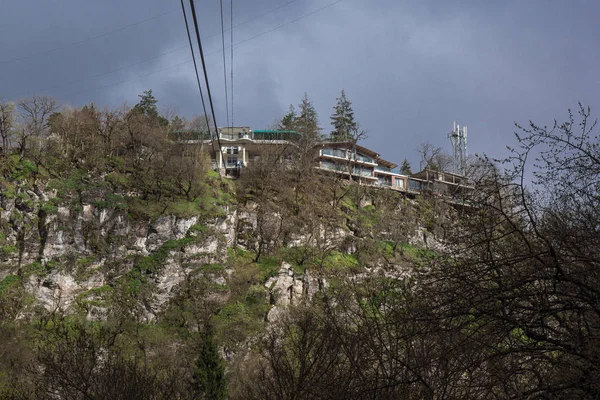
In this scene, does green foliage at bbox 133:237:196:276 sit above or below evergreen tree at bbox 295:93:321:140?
below

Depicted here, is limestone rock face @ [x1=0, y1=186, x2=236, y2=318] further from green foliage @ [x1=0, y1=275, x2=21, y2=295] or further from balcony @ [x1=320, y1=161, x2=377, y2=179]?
balcony @ [x1=320, y1=161, x2=377, y2=179]

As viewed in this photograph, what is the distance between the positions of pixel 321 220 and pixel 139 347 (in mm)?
17847

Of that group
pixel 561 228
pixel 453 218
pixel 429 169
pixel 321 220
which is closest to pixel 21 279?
pixel 321 220

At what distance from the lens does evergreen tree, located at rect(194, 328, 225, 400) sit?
895 inches

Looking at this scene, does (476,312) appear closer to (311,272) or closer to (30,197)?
(311,272)

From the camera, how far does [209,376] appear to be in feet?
76.1

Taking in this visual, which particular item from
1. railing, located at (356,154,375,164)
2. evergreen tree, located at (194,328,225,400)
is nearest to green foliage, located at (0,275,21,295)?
evergreen tree, located at (194,328,225,400)

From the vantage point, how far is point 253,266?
36.5 m

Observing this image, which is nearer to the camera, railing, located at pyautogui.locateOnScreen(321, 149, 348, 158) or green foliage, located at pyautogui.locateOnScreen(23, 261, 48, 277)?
green foliage, located at pyautogui.locateOnScreen(23, 261, 48, 277)

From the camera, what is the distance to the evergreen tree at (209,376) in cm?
2273

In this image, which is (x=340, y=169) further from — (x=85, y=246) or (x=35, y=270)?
(x=35, y=270)

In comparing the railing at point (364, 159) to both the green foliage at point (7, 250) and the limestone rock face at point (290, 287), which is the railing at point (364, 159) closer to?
the limestone rock face at point (290, 287)

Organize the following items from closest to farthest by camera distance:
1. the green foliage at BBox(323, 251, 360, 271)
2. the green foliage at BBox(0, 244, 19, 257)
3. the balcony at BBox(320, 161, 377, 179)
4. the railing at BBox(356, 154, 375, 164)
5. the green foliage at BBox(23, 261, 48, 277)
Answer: the green foliage at BBox(23, 261, 48, 277) < the green foliage at BBox(0, 244, 19, 257) < the green foliage at BBox(323, 251, 360, 271) < the balcony at BBox(320, 161, 377, 179) < the railing at BBox(356, 154, 375, 164)

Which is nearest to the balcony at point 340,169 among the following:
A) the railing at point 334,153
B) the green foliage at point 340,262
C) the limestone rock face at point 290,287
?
the railing at point 334,153
